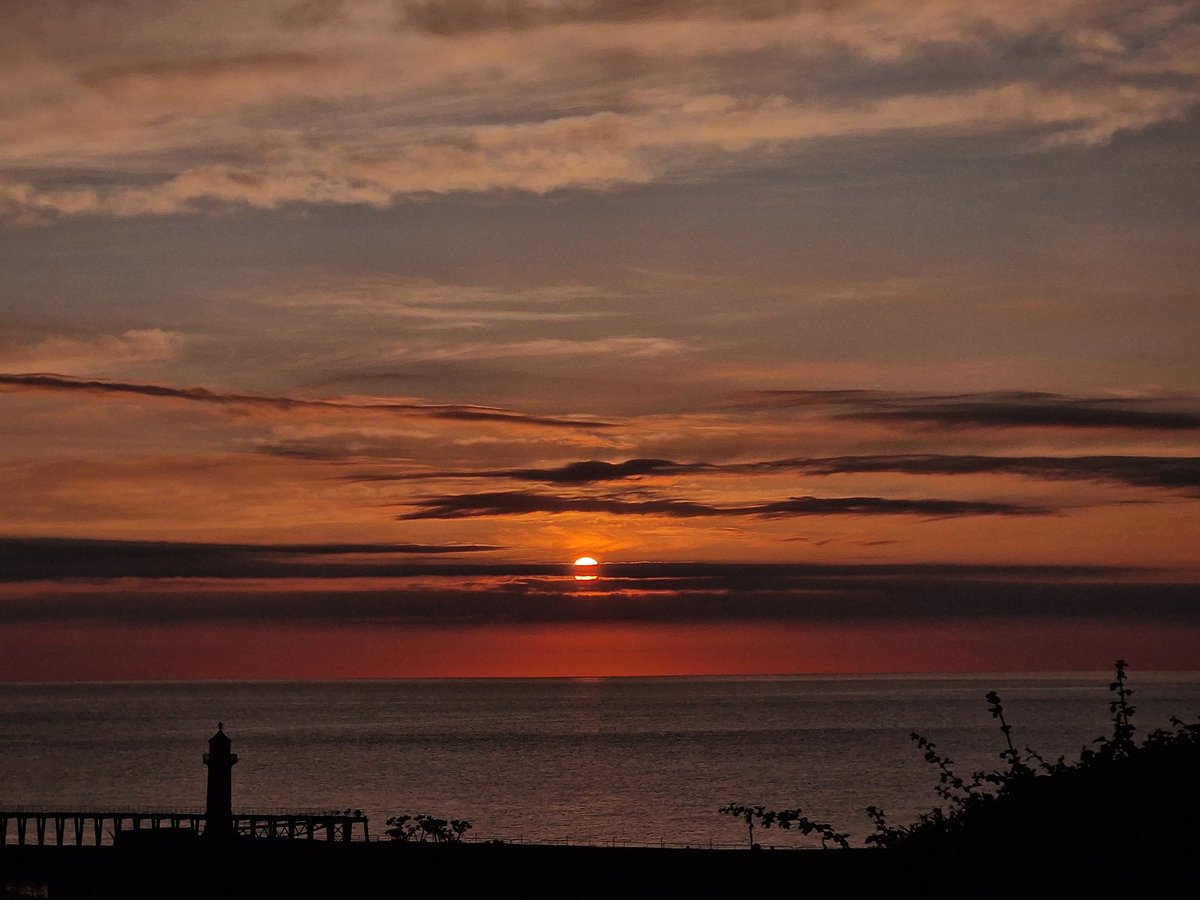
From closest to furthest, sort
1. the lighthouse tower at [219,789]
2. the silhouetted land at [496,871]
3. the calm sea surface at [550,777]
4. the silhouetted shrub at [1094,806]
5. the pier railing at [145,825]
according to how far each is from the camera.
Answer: the silhouetted shrub at [1094,806] < the silhouetted land at [496,871] < the lighthouse tower at [219,789] < the pier railing at [145,825] < the calm sea surface at [550,777]

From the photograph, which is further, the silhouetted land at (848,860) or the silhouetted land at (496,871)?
the silhouetted land at (496,871)

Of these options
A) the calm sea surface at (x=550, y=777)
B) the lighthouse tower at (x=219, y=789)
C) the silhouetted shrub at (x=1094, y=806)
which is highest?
the calm sea surface at (x=550, y=777)

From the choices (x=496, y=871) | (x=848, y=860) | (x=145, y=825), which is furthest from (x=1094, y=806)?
(x=145, y=825)

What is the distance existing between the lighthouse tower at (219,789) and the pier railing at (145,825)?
0.49 metres

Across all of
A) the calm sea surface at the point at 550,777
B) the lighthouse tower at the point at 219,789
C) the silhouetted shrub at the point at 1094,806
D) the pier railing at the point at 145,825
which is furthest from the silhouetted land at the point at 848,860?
the calm sea surface at the point at 550,777

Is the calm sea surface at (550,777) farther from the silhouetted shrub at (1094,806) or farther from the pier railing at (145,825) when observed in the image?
the silhouetted shrub at (1094,806)

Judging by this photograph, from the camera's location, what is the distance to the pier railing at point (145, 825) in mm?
34094

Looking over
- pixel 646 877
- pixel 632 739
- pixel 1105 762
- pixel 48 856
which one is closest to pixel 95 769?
pixel 632 739

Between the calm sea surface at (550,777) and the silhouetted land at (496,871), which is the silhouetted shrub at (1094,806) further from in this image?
the calm sea surface at (550,777)

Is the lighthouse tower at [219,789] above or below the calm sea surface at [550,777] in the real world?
below

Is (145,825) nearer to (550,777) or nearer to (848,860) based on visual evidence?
(550,777)

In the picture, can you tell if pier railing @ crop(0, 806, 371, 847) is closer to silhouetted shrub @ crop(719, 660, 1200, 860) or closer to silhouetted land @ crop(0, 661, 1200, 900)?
silhouetted land @ crop(0, 661, 1200, 900)

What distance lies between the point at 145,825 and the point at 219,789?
5955 centimetres

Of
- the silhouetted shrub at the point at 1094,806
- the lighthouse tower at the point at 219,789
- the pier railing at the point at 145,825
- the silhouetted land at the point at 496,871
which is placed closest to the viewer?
the silhouetted shrub at the point at 1094,806
